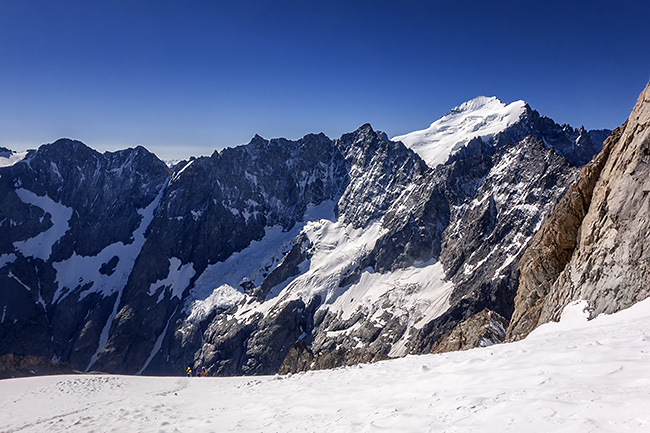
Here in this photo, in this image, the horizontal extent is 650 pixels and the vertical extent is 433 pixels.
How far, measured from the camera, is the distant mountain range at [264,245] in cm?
9606

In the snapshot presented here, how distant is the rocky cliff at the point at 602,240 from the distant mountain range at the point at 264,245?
63236mm

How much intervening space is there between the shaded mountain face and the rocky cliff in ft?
196

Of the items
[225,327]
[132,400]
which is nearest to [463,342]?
[132,400]

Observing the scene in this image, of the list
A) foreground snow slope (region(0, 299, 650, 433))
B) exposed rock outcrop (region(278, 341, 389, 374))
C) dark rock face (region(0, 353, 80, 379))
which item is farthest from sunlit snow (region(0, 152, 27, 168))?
foreground snow slope (region(0, 299, 650, 433))

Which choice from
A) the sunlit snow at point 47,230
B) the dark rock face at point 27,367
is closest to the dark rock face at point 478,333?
the dark rock face at point 27,367

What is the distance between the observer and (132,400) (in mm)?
21938

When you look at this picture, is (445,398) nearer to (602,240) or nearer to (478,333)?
(602,240)

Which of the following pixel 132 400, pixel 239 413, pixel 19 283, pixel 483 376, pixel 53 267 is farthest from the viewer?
pixel 53 267

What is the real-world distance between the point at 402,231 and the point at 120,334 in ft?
304

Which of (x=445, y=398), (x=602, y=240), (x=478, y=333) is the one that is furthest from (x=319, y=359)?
(x=445, y=398)

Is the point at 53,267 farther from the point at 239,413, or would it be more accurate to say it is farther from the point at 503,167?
the point at 239,413

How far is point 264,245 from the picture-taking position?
150 m

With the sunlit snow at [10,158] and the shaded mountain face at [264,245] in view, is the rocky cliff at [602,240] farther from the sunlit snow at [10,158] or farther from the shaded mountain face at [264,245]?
the sunlit snow at [10,158]

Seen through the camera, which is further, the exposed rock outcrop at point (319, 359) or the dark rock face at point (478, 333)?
the exposed rock outcrop at point (319, 359)
